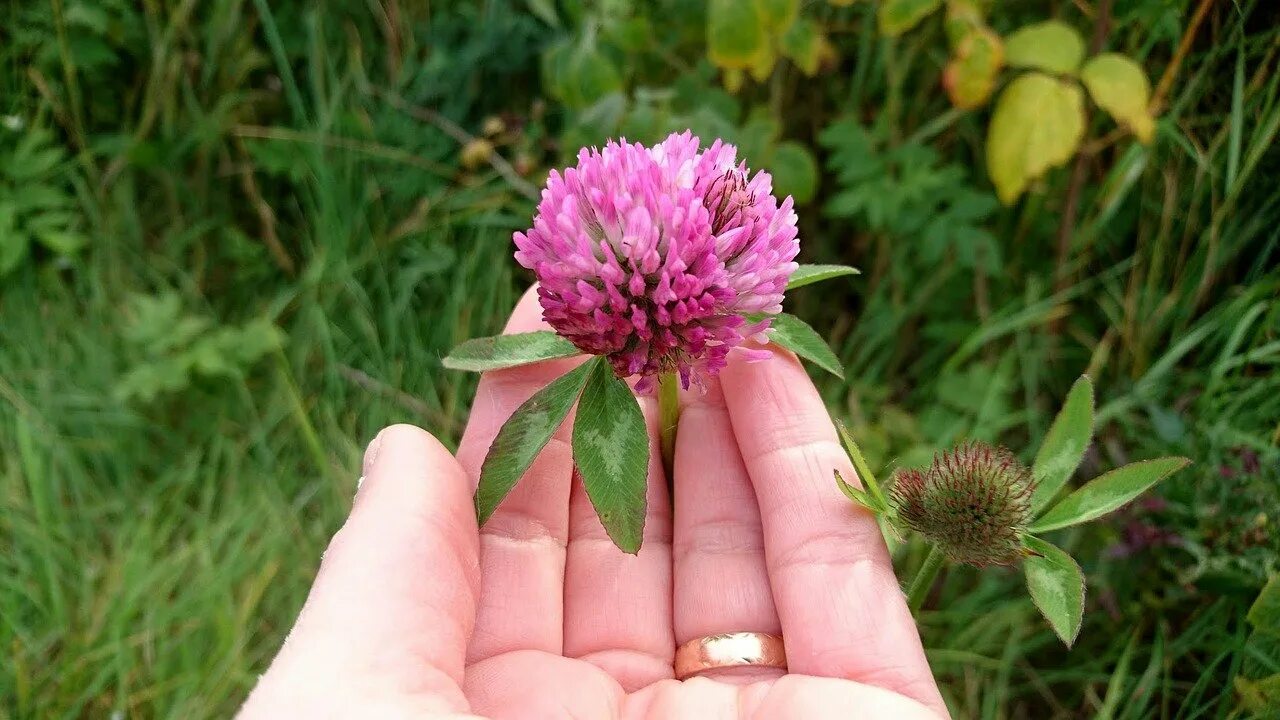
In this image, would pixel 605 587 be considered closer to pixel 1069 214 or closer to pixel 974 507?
pixel 974 507

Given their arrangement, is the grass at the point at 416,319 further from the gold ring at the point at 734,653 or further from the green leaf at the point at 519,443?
the green leaf at the point at 519,443

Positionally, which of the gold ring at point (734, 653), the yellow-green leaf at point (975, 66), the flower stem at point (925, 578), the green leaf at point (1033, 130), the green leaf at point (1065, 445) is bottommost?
the gold ring at point (734, 653)

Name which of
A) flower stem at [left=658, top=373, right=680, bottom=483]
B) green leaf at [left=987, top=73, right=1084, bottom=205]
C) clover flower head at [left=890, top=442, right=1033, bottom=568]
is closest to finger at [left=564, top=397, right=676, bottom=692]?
flower stem at [left=658, top=373, right=680, bottom=483]

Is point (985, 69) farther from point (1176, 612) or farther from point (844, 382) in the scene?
point (1176, 612)

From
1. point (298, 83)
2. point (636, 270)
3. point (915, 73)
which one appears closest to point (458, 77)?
point (298, 83)

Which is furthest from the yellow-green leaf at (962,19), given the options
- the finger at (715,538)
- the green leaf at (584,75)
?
the finger at (715,538)

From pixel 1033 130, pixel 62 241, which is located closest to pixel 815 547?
pixel 1033 130
